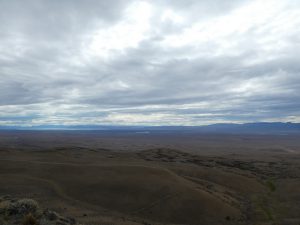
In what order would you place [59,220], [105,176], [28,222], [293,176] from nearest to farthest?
[28,222] < [59,220] < [105,176] < [293,176]

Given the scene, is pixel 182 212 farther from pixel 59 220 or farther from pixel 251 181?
pixel 251 181

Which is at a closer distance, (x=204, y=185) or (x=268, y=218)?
(x=268, y=218)

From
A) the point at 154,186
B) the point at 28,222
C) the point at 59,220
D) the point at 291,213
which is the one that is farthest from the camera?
the point at 154,186

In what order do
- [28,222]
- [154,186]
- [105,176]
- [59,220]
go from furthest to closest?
[105,176] → [154,186] → [59,220] → [28,222]

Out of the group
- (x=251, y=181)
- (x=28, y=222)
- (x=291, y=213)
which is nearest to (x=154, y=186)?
(x=291, y=213)

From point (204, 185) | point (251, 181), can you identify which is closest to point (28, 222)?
point (204, 185)

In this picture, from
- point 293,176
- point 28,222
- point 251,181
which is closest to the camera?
point 28,222

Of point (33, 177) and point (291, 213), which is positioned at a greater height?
point (33, 177)

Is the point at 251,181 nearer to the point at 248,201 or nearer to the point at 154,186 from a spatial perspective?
the point at 248,201

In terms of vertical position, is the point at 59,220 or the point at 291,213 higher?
the point at 59,220
